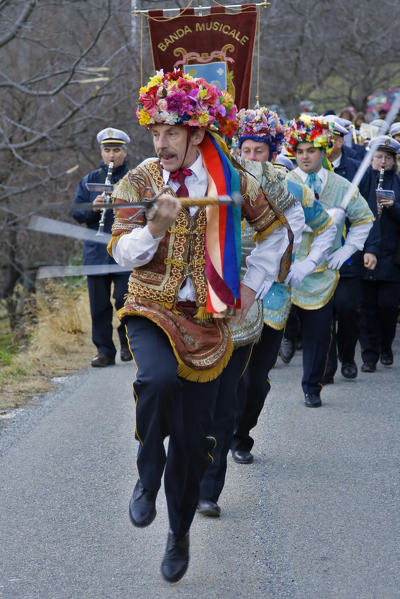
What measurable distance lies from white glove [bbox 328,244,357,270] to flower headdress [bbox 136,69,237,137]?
3947mm

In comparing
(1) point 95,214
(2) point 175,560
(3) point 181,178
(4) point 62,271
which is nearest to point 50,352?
(1) point 95,214

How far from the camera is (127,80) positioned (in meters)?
17.7

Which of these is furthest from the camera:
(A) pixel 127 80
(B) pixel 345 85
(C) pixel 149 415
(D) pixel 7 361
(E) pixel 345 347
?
(B) pixel 345 85

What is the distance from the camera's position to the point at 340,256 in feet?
26.6

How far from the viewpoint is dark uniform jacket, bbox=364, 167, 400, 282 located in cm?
1002

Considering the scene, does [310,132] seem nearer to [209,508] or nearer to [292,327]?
[292,327]

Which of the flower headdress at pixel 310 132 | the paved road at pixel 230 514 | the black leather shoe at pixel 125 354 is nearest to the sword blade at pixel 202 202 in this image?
the paved road at pixel 230 514

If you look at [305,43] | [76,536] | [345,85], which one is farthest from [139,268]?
[345,85]

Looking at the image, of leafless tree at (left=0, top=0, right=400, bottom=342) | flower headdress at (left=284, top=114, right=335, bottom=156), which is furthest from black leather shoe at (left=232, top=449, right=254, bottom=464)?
leafless tree at (left=0, top=0, right=400, bottom=342)

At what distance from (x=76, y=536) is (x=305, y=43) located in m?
21.0

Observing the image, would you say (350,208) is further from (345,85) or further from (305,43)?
(345,85)

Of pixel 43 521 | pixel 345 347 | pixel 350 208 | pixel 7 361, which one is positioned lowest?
pixel 7 361

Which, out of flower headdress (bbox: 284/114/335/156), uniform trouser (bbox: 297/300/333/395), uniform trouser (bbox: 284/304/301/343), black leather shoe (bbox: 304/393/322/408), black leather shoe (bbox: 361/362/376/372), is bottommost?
black leather shoe (bbox: 361/362/376/372)

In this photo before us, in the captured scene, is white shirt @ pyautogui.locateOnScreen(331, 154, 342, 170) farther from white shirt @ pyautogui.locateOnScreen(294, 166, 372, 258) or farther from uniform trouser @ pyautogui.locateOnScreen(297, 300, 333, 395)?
uniform trouser @ pyautogui.locateOnScreen(297, 300, 333, 395)
